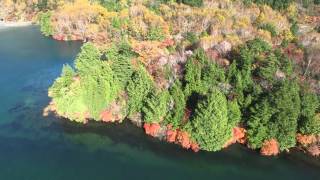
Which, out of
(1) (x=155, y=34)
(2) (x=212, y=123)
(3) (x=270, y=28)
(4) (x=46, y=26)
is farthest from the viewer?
(4) (x=46, y=26)

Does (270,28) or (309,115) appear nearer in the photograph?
(309,115)

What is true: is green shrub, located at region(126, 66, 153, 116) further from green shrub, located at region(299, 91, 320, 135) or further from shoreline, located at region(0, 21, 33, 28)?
shoreline, located at region(0, 21, 33, 28)

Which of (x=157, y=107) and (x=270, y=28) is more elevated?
(x=270, y=28)

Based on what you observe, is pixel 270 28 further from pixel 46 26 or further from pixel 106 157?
pixel 46 26

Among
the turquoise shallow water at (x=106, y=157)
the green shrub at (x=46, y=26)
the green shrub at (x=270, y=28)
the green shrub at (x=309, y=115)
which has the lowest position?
the turquoise shallow water at (x=106, y=157)

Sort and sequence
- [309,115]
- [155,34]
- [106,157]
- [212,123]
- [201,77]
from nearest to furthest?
[212,123] → [309,115] → [106,157] → [201,77] → [155,34]

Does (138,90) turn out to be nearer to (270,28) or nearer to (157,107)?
(157,107)

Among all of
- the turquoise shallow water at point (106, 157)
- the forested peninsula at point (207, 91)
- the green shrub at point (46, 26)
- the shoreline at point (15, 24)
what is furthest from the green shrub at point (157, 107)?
the shoreline at point (15, 24)

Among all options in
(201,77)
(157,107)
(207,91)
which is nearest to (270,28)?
(201,77)

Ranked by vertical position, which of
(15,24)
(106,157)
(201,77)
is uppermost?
(201,77)

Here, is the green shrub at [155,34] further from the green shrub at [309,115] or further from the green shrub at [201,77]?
the green shrub at [309,115]
